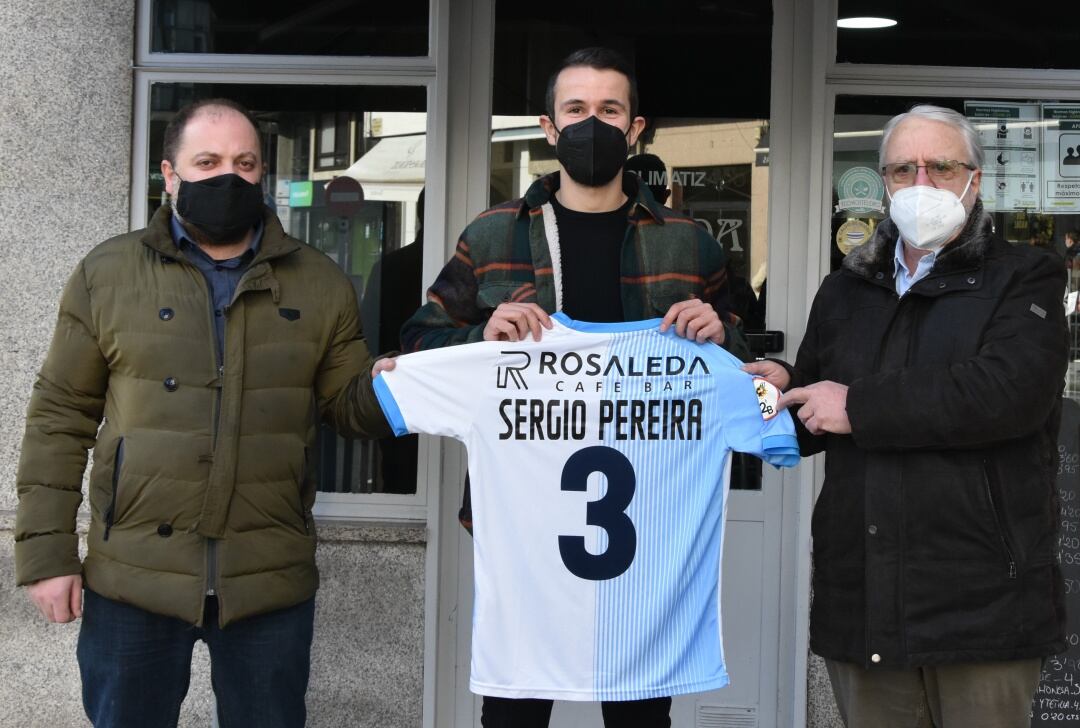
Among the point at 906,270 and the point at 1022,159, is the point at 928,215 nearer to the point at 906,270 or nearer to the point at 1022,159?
the point at 906,270

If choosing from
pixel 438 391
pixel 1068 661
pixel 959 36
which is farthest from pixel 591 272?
pixel 1068 661

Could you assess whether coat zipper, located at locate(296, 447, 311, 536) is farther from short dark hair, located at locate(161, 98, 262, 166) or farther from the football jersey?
short dark hair, located at locate(161, 98, 262, 166)

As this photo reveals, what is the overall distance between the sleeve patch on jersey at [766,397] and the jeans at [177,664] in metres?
1.23

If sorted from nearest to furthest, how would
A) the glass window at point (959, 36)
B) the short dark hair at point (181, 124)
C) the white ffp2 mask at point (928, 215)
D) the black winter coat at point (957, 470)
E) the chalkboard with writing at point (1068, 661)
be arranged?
the black winter coat at point (957, 470), the white ffp2 mask at point (928, 215), the short dark hair at point (181, 124), the chalkboard with writing at point (1068, 661), the glass window at point (959, 36)

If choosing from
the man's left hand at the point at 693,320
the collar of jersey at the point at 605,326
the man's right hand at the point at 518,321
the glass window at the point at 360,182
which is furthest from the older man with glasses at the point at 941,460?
the glass window at the point at 360,182

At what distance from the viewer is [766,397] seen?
2725 mm

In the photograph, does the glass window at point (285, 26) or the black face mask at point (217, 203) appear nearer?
the black face mask at point (217, 203)

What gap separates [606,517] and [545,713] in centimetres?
53

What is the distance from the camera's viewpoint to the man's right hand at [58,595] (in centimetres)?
277

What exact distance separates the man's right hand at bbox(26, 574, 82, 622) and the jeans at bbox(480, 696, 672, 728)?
3.32ft

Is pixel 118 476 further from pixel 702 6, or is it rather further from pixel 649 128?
pixel 702 6

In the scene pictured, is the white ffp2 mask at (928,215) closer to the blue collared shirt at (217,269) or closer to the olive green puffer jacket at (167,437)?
the olive green puffer jacket at (167,437)

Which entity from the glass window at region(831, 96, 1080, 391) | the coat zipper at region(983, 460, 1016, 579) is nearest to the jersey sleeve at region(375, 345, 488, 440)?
the coat zipper at region(983, 460, 1016, 579)

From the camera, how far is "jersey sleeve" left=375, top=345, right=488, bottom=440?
2791 mm
